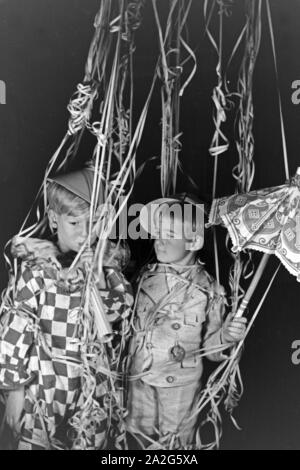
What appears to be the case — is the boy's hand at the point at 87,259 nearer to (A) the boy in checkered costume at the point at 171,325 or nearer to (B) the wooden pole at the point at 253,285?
(A) the boy in checkered costume at the point at 171,325

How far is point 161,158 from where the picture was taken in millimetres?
1623

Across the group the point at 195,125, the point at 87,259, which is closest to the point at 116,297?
the point at 87,259

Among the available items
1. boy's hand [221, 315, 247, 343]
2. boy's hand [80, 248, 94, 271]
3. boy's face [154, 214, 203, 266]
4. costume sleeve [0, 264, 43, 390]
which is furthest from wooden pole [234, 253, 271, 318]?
costume sleeve [0, 264, 43, 390]

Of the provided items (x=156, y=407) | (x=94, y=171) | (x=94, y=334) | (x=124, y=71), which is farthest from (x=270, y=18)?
(x=156, y=407)

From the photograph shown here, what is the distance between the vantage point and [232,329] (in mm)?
1689

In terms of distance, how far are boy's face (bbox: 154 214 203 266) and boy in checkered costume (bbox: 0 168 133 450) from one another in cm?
11

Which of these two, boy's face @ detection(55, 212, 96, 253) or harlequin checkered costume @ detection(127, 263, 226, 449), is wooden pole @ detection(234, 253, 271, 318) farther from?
boy's face @ detection(55, 212, 96, 253)

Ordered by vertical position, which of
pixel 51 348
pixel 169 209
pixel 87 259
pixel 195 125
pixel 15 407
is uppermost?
pixel 195 125

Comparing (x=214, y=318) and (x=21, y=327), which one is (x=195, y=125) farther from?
(x=21, y=327)

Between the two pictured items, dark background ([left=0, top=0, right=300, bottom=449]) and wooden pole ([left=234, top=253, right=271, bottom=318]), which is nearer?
dark background ([left=0, top=0, right=300, bottom=449])

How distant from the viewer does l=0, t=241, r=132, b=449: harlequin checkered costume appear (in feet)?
5.29

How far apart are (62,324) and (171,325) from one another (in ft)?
1.00
